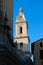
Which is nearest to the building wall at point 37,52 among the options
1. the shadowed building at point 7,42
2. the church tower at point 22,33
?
the shadowed building at point 7,42

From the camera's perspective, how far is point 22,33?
72688 mm

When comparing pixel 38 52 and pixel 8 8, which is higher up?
pixel 8 8

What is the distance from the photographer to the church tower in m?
71.6

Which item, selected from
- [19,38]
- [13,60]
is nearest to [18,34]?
[19,38]

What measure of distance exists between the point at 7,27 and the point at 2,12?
2035mm

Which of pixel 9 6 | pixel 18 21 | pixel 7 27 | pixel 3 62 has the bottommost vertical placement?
pixel 3 62

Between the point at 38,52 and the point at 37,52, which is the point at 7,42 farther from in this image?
the point at 37,52

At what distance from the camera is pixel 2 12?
35062 millimetres

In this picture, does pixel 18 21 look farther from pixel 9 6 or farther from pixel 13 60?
pixel 13 60

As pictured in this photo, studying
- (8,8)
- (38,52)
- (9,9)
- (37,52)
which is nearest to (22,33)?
(37,52)

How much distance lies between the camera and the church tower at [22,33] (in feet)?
235

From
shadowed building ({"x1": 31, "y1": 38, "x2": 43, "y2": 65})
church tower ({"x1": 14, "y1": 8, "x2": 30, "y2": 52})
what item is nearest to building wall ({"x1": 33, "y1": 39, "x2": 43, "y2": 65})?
shadowed building ({"x1": 31, "y1": 38, "x2": 43, "y2": 65})

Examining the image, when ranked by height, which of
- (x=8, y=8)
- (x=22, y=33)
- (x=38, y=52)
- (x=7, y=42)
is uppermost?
(x=22, y=33)

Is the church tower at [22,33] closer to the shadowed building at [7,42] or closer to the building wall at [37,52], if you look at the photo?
the building wall at [37,52]
